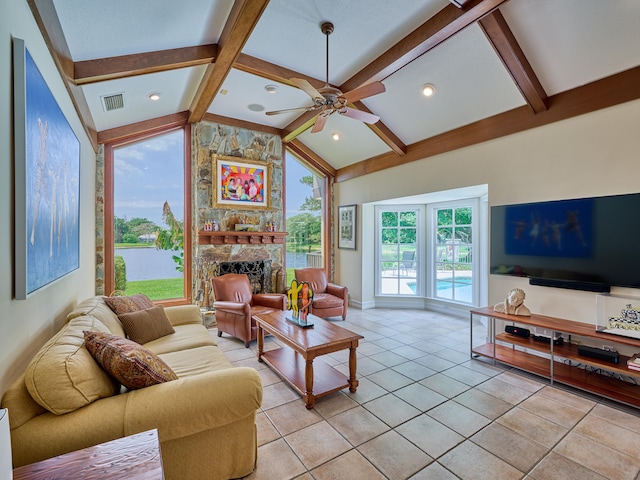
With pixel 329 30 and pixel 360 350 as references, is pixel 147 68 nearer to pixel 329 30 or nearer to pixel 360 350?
pixel 329 30

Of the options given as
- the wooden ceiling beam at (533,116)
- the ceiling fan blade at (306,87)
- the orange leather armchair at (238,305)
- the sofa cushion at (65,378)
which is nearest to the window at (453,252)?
the wooden ceiling beam at (533,116)

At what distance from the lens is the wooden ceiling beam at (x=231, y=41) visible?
2.54 metres

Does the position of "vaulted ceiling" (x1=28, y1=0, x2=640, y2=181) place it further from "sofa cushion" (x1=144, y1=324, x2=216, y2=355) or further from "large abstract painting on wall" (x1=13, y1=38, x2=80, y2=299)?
"sofa cushion" (x1=144, y1=324, x2=216, y2=355)

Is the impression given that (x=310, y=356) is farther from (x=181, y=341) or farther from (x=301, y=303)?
(x=181, y=341)

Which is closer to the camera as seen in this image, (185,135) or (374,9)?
(374,9)

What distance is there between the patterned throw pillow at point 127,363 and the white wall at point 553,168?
379 centimetres

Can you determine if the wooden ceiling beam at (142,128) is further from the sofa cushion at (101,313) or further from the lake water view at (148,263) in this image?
the sofa cushion at (101,313)

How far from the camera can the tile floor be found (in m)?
1.91

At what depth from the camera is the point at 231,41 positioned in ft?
9.62

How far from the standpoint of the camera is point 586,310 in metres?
3.15

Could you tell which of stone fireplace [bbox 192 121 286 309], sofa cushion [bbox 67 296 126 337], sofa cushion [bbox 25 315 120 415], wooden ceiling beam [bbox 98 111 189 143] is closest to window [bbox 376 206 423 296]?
stone fireplace [bbox 192 121 286 309]

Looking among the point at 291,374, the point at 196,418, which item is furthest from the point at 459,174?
the point at 196,418

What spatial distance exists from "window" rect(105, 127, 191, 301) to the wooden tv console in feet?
15.1

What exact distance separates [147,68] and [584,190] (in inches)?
179
